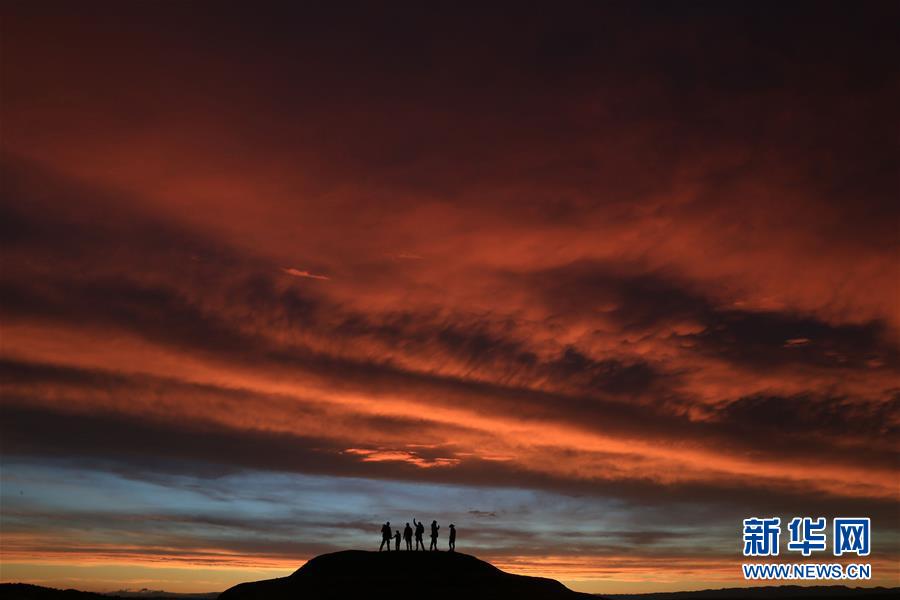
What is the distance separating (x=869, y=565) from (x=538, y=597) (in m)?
26.6

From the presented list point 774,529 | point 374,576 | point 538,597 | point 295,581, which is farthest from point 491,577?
point 774,529

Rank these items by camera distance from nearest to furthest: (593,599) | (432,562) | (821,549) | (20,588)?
(821,549), (432,562), (593,599), (20,588)

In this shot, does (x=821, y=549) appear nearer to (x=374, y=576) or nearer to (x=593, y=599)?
(x=593, y=599)

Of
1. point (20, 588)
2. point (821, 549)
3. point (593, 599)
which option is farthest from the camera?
point (20, 588)

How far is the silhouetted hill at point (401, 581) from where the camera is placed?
52.7 m

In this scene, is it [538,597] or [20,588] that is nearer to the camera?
[538,597]

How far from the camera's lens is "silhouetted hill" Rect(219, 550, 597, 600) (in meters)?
52.7

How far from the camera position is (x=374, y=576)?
55.2 m

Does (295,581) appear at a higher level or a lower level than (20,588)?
higher

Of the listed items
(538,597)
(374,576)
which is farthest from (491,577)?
(374,576)

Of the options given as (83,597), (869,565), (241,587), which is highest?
(869,565)

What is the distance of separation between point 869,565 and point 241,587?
167 ft

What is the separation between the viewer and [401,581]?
176ft

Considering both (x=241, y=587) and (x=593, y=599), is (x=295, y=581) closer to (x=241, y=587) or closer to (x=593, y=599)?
(x=241, y=587)
